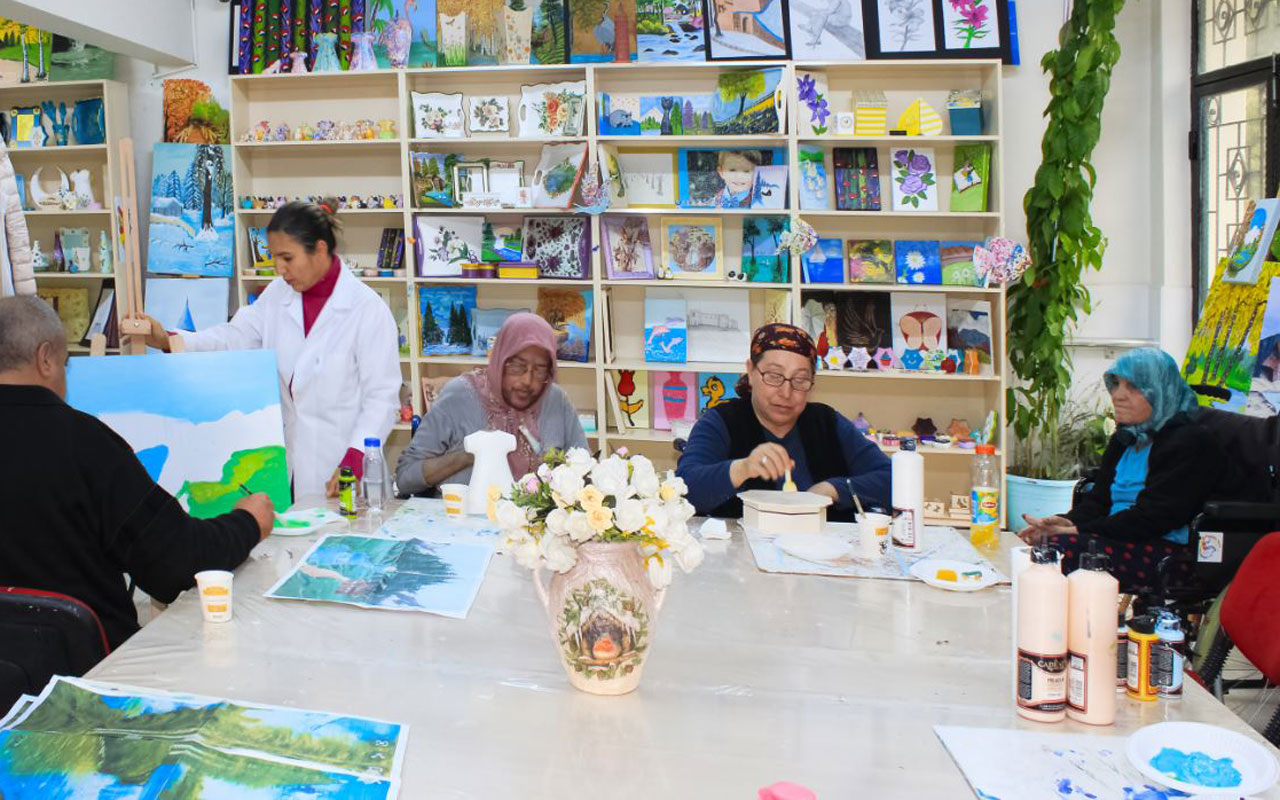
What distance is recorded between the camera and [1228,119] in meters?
4.82

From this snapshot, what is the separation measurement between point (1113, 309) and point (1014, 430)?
0.74m

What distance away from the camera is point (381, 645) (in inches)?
75.6

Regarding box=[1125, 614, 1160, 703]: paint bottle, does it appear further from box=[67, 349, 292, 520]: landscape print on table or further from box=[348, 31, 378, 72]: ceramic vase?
box=[348, 31, 378, 72]: ceramic vase

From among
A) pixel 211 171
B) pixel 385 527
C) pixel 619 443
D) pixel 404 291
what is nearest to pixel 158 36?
pixel 211 171

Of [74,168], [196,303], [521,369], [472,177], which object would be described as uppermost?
[74,168]

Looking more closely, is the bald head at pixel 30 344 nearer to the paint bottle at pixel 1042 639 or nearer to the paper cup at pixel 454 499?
the paper cup at pixel 454 499

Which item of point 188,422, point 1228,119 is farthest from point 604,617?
point 1228,119

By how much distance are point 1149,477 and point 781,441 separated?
1333 mm

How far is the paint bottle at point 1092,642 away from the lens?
157 cm

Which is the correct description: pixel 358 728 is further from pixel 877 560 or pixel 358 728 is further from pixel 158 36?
pixel 158 36

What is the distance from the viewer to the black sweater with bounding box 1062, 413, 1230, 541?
11.3 ft

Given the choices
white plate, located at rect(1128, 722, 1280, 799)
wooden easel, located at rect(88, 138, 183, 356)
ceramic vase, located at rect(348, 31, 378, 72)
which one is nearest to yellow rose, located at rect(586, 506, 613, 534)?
white plate, located at rect(1128, 722, 1280, 799)

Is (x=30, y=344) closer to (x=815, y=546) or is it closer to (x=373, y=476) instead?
(x=373, y=476)

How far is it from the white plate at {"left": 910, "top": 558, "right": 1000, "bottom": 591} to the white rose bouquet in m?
0.74
